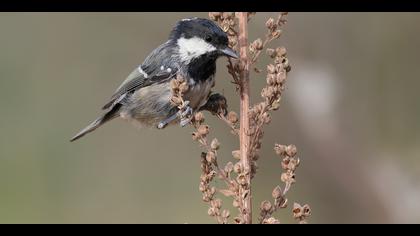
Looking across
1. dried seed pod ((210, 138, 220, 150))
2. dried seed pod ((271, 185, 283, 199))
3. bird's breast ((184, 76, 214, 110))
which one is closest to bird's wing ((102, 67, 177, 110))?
bird's breast ((184, 76, 214, 110))

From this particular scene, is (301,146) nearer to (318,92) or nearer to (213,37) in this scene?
(318,92)

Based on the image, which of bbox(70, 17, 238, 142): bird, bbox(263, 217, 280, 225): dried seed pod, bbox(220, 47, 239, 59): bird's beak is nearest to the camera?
bbox(263, 217, 280, 225): dried seed pod

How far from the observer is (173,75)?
147 inches

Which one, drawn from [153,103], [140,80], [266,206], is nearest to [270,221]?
[266,206]

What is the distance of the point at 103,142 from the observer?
5.67 meters

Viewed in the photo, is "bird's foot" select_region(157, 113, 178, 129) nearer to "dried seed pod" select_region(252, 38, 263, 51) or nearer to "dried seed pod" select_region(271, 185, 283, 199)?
"dried seed pod" select_region(252, 38, 263, 51)

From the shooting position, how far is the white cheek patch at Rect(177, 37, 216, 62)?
11.4ft

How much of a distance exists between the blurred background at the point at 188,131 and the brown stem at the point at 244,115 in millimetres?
2010

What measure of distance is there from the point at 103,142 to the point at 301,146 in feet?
5.75

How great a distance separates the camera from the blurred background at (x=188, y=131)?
4645 millimetres

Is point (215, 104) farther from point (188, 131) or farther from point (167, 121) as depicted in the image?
point (188, 131)

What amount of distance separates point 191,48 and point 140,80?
0.51 m

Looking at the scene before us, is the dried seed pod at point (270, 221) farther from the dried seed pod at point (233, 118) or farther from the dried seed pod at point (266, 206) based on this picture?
the dried seed pod at point (233, 118)
